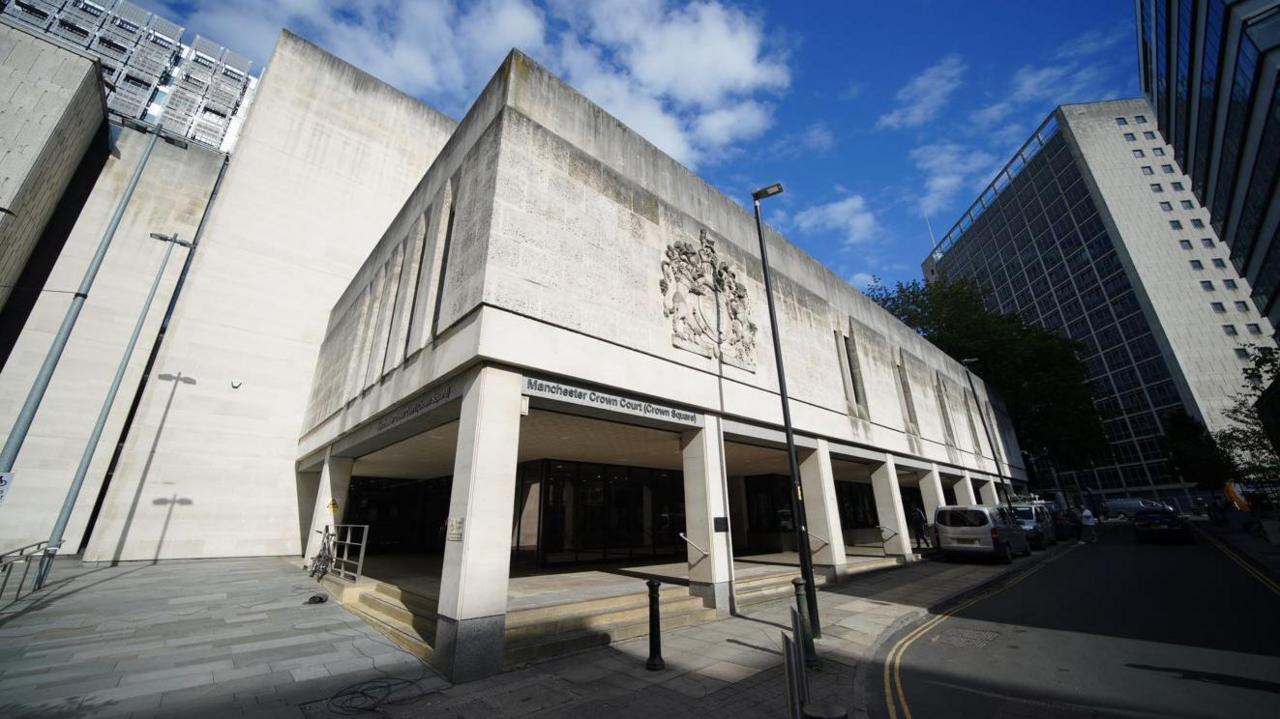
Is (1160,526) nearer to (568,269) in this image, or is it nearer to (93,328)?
(568,269)

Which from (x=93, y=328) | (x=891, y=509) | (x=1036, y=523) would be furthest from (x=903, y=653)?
(x=93, y=328)

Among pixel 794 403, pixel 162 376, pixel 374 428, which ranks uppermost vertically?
pixel 162 376

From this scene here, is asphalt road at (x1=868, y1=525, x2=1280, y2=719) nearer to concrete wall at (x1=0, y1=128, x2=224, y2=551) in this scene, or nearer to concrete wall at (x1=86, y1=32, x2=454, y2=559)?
concrete wall at (x1=86, y1=32, x2=454, y2=559)

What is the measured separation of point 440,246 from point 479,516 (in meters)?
6.46

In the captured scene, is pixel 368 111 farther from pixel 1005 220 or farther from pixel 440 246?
pixel 1005 220

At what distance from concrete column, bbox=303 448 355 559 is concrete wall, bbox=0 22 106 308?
13.2 m

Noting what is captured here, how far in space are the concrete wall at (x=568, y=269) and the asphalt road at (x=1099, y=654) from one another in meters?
5.98

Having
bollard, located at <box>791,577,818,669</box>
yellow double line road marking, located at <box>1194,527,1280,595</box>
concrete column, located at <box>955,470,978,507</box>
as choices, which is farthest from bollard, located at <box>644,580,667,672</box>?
concrete column, located at <box>955,470,978,507</box>

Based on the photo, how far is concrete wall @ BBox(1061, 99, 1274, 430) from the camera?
53.9 meters

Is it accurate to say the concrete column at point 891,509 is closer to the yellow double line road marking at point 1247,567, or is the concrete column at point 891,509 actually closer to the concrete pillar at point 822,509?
the concrete pillar at point 822,509

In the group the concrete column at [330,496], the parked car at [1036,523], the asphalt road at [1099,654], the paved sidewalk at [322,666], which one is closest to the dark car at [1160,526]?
the parked car at [1036,523]

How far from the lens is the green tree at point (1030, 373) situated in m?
37.1

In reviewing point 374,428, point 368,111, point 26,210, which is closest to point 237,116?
point 368,111

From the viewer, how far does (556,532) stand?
14766 millimetres
